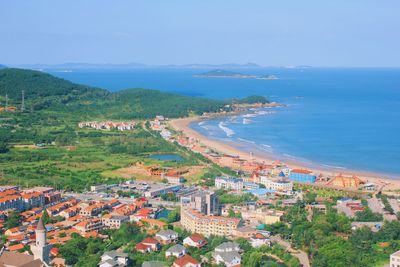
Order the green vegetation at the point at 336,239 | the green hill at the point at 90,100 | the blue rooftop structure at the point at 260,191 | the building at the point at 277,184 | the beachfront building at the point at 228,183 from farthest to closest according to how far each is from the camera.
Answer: the green hill at the point at 90,100 → the beachfront building at the point at 228,183 → the building at the point at 277,184 → the blue rooftop structure at the point at 260,191 → the green vegetation at the point at 336,239

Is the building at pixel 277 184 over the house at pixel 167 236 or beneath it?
beneath

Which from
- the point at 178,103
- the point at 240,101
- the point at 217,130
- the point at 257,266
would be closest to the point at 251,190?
the point at 257,266

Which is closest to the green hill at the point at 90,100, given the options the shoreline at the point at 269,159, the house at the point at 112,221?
the shoreline at the point at 269,159

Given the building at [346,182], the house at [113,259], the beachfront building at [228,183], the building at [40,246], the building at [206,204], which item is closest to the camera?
the building at [40,246]

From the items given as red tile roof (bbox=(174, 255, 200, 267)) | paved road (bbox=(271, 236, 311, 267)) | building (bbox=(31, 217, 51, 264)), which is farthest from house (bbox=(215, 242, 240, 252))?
building (bbox=(31, 217, 51, 264))

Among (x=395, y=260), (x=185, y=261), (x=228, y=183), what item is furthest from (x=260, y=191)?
(x=185, y=261)

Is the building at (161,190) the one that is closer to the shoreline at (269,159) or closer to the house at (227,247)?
the shoreline at (269,159)
